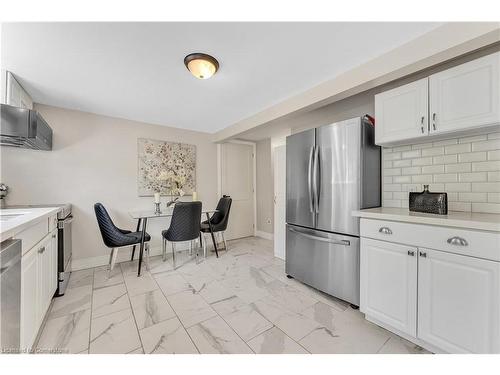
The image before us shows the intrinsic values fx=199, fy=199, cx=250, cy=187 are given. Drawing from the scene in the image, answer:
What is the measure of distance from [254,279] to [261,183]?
2.53 m

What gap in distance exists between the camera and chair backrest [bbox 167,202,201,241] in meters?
2.72

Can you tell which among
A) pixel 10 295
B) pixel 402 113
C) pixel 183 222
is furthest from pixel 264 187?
pixel 10 295

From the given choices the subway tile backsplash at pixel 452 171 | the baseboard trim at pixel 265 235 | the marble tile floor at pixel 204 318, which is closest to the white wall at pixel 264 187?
the baseboard trim at pixel 265 235

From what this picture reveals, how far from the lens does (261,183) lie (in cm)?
466

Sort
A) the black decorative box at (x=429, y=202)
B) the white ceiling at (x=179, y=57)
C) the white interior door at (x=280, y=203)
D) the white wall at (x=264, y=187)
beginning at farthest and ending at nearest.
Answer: the white wall at (x=264, y=187)
the white interior door at (x=280, y=203)
the black decorative box at (x=429, y=202)
the white ceiling at (x=179, y=57)

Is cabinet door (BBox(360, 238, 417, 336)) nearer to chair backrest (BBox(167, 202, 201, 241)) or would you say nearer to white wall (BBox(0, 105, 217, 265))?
chair backrest (BBox(167, 202, 201, 241))

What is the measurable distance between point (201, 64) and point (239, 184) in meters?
3.01

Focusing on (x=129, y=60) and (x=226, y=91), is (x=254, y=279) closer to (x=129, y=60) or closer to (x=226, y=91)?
(x=226, y=91)

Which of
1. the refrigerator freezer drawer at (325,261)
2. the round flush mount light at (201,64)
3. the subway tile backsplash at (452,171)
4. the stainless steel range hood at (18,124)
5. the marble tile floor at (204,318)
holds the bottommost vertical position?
the marble tile floor at (204,318)

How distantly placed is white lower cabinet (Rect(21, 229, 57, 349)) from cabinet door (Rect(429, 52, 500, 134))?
2.90 meters

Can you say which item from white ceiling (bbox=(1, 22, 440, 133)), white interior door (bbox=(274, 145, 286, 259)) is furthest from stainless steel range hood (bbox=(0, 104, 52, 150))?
white interior door (bbox=(274, 145, 286, 259))

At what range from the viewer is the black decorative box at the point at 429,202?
4.83 ft

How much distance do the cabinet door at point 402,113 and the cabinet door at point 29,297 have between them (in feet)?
9.04

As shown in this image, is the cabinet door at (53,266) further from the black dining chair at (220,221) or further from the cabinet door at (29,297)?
the black dining chair at (220,221)
